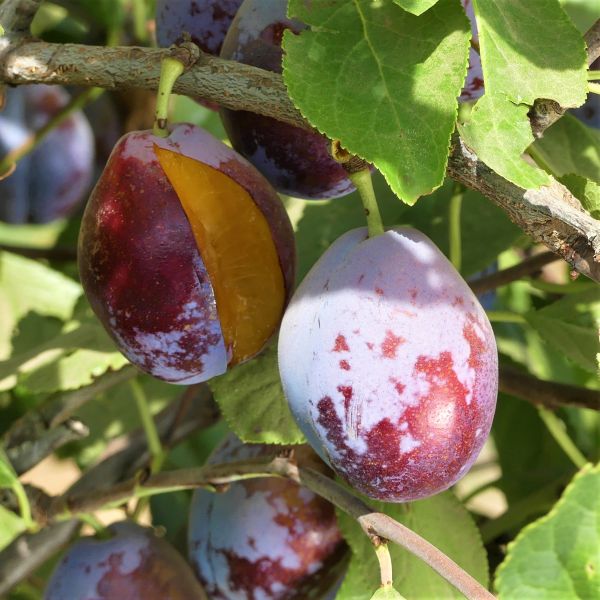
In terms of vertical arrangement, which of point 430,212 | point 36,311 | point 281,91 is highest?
point 281,91

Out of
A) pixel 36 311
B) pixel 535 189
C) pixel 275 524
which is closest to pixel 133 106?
pixel 36 311

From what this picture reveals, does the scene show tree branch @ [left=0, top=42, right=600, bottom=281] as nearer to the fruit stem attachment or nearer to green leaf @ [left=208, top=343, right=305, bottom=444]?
the fruit stem attachment

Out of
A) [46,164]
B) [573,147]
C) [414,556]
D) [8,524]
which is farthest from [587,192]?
[46,164]

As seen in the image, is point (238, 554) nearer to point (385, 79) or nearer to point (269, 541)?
point (269, 541)

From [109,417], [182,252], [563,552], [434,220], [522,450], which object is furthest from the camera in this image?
[109,417]

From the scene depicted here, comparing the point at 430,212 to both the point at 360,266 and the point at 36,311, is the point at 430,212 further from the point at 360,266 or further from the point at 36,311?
the point at 36,311

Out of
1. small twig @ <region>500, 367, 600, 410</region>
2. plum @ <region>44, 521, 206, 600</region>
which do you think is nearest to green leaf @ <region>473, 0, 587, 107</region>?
small twig @ <region>500, 367, 600, 410</region>
